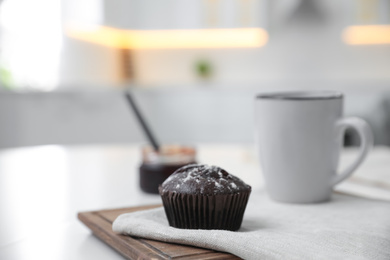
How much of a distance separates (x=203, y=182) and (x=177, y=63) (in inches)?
174

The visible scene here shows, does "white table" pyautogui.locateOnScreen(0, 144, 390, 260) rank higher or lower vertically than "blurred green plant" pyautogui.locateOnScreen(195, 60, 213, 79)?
lower

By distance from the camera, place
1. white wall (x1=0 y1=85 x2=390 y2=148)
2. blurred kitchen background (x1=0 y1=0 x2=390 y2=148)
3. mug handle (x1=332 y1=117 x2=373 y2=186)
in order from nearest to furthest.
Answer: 1. mug handle (x1=332 y1=117 x2=373 y2=186)
2. white wall (x1=0 y1=85 x2=390 y2=148)
3. blurred kitchen background (x1=0 y1=0 x2=390 y2=148)

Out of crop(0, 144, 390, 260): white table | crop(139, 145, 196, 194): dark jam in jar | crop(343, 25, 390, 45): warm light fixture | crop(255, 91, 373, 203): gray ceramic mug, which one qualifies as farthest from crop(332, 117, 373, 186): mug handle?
crop(343, 25, 390, 45): warm light fixture

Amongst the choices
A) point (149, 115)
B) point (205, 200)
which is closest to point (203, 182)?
point (205, 200)

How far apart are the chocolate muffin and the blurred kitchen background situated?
10.2 feet

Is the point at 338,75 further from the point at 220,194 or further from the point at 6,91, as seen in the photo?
the point at 220,194

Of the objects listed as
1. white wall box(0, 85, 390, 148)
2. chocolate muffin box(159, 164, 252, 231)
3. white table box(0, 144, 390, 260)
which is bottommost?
white wall box(0, 85, 390, 148)

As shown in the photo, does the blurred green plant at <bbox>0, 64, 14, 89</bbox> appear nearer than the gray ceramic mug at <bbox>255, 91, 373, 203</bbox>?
No

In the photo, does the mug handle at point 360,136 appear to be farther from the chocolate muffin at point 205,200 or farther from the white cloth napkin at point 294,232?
the chocolate muffin at point 205,200

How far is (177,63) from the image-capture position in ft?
16.3

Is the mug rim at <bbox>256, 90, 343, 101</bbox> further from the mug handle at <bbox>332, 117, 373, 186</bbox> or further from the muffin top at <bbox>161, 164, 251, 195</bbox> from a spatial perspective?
the muffin top at <bbox>161, 164, 251, 195</bbox>

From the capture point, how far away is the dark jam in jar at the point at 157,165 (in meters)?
0.97

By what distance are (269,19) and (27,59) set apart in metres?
2.04

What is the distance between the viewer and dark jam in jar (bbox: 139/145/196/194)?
0.97 meters
